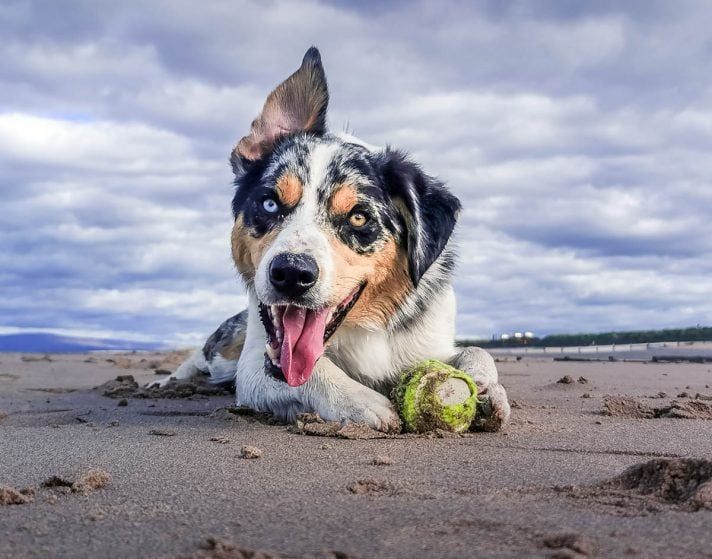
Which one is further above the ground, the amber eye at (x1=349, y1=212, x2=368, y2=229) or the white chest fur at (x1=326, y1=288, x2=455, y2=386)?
the amber eye at (x1=349, y1=212, x2=368, y2=229)

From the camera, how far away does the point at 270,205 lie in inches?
185

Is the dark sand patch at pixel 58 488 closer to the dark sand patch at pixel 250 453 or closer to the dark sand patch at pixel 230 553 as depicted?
the dark sand patch at pixel 250 453

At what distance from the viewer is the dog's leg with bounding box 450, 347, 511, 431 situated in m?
4.34

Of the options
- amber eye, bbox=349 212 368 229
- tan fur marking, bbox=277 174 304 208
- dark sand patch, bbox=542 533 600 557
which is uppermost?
tan fur marking, bbox=277 174 304 208

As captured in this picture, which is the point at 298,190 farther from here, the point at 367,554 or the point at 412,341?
the point at 367,554

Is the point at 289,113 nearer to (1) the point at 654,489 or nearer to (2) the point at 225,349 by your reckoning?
(2) the point at 225,349

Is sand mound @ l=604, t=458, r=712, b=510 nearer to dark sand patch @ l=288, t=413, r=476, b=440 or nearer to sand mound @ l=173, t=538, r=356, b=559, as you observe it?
sand mound @ l=173, t=538, r=356, b=559

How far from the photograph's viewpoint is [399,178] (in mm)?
4977

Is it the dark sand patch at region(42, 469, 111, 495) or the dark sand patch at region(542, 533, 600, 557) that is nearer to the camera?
the dark sand patch at region(542, 533, 600, 557)

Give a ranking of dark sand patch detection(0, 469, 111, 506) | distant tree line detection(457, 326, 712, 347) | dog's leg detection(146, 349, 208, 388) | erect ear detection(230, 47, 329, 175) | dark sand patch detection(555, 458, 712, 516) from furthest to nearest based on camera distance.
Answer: distant tree line detection(457, 326, 712, 347), dog's leg detection(146, 349, 208, 388), erect ear detection(230, 47, 329, 175), dark sand patch detection(0, 469, 111, 506), dark sand patch detection(555, 458, 712, 516)

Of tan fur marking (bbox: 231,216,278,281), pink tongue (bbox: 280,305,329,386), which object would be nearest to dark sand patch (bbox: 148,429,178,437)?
pink tongue (bbox: 280,305,329,386)

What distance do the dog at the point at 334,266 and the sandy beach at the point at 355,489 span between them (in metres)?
0.35

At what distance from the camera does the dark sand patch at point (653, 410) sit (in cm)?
507

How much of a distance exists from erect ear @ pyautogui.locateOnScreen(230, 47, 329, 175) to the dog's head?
0.05ft
